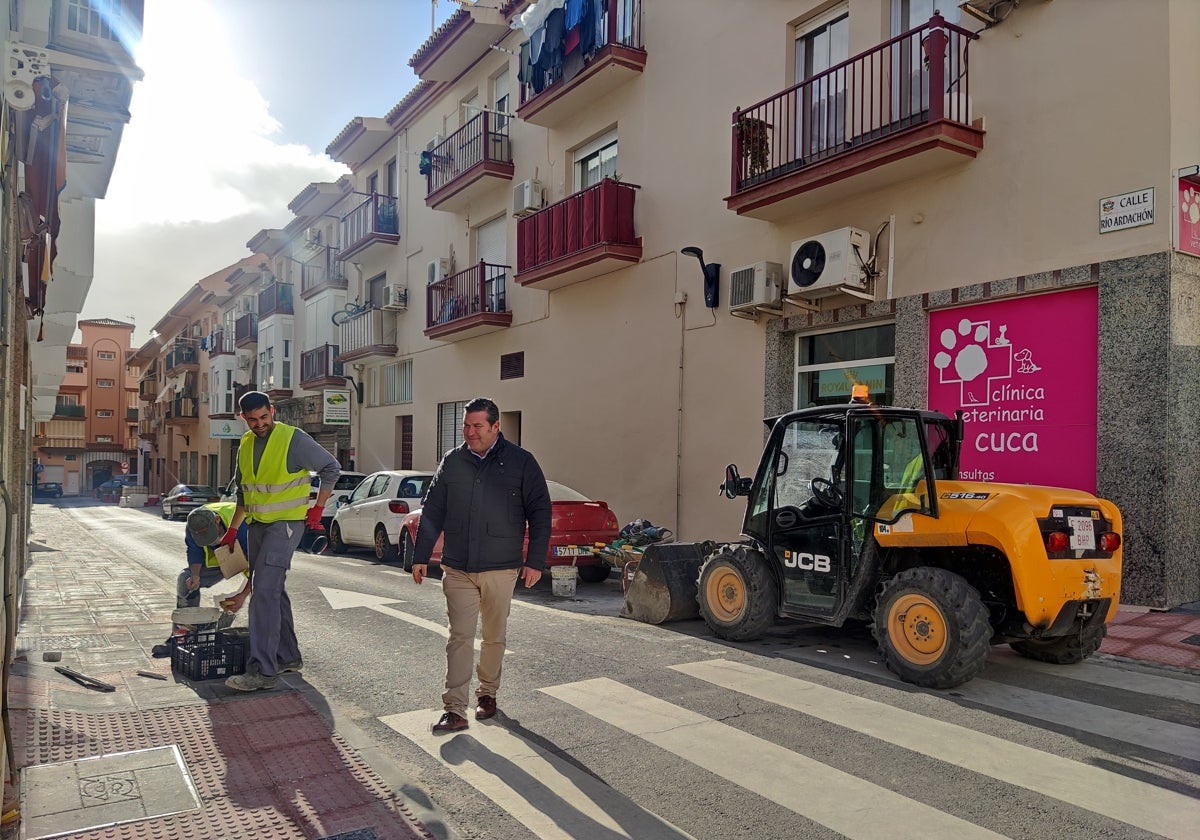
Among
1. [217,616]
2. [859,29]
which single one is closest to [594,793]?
[217,616]

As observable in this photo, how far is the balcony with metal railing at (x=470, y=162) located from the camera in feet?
63.2

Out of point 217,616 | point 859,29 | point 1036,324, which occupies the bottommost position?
point 217,616

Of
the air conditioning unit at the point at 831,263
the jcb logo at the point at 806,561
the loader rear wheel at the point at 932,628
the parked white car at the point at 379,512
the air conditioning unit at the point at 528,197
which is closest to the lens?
the loader rear wheel at the point at 932,628

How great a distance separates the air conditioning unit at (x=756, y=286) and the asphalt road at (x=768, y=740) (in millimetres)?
5655

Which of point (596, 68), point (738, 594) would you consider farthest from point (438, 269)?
point (738, 594)

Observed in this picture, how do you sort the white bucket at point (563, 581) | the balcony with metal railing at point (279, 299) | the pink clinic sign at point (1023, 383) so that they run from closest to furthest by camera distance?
1. the pink clinic sign at point (1023, 383)
2. the white bucket at point (563, 581)
3. the balcony with metal railing at point (279, 299)

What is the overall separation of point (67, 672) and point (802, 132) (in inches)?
394

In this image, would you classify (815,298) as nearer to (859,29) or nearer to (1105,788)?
(859,29)

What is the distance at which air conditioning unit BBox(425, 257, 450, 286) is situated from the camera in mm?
22062

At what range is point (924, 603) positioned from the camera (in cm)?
595

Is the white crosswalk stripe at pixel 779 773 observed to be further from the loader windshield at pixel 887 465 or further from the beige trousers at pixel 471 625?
the loader windshield at pixel 887 465

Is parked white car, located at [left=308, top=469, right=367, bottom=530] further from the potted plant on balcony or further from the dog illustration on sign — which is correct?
the dog illustration on sign

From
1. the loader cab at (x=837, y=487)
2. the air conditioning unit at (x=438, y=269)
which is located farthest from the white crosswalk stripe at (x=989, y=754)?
the air conditioning unit at (x=438, y=269)

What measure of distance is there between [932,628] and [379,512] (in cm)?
1084
